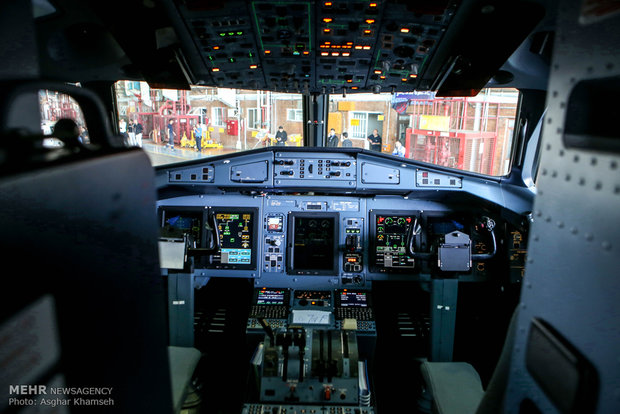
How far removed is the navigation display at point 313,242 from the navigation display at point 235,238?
33 centimetres

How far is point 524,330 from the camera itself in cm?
98

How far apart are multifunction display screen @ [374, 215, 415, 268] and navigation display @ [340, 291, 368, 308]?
29 centimetres

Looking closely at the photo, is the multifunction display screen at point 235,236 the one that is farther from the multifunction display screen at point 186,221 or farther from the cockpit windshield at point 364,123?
the cockpit windshield at point 364,123

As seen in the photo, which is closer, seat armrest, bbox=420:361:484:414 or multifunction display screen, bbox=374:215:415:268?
seat armrest, bbox=420:361:484:414

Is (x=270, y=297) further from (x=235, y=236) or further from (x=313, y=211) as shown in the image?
(x=313, y=211)

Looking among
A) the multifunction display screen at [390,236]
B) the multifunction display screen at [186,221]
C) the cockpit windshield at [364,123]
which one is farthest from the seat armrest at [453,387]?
the multifunction display screen at [186,221]

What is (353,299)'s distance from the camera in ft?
10.7

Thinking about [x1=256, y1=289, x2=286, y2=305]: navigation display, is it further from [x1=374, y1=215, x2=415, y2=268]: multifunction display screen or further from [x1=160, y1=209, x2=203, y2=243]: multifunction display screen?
[x1=374, y1=215, x2=415, y2=268]: multifunction display screen

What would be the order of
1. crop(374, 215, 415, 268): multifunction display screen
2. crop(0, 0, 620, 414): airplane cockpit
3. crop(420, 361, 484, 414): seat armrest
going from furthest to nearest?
crop(374, 215, 415, 268): multifunction display screen, crop(420, 361, 484, 414): seat armrest, crop(0, 0, 620, 414): airplane cockpit

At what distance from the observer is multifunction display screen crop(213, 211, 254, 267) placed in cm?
342

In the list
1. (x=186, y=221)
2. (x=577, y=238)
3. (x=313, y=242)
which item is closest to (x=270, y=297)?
(x=313, y=242)

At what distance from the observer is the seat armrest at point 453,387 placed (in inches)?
85.6

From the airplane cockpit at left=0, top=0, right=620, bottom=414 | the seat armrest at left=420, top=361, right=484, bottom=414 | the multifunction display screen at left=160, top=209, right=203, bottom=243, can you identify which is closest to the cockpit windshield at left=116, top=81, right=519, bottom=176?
the airplane cockpit at left=0, top=0, right=620, bottom=414

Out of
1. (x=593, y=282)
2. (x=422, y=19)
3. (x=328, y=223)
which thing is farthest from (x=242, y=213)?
(x=593, y=282)
